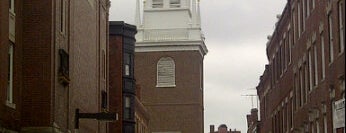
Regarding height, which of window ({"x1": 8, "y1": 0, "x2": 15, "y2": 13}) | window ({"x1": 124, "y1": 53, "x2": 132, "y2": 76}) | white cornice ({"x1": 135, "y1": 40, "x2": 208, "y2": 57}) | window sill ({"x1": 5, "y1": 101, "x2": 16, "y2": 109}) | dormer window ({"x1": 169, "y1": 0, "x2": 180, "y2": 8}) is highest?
dormer window ({"x1": 169, "y1": 0, "x2": 180, "y2": 8})

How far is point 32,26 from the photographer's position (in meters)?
36.7

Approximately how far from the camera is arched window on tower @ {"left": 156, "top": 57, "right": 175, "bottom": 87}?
110 meters

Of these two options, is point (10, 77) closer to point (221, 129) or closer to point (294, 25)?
point (294, 25)

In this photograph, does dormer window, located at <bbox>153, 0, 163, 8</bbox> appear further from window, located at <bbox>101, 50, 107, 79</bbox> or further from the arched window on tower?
window, located at <bbox>101, 50, 107, 79</bbox>

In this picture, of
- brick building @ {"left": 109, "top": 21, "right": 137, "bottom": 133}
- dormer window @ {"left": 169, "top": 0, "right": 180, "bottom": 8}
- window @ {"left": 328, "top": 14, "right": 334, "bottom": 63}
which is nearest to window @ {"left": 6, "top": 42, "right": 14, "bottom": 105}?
window @ {"left": 328, "top": 14, "right": 334, "bottom": 63}

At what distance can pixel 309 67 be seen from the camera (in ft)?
144

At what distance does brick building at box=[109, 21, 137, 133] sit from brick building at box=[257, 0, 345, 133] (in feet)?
32.2

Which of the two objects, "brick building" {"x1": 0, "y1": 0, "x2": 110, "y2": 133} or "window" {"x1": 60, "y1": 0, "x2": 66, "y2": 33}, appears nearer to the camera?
"brick building" {"x1": 0, "y1": 0, "x2": 110, "y2": 133}

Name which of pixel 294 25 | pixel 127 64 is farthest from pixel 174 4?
pixel 294 25

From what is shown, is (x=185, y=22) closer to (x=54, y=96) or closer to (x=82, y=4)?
(x=82, y=4)

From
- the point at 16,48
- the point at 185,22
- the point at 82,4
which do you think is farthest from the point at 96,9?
the point at 185,22

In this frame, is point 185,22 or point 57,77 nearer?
point 57,77

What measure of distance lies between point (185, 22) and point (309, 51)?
69803mm

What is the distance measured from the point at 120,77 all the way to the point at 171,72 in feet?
149
